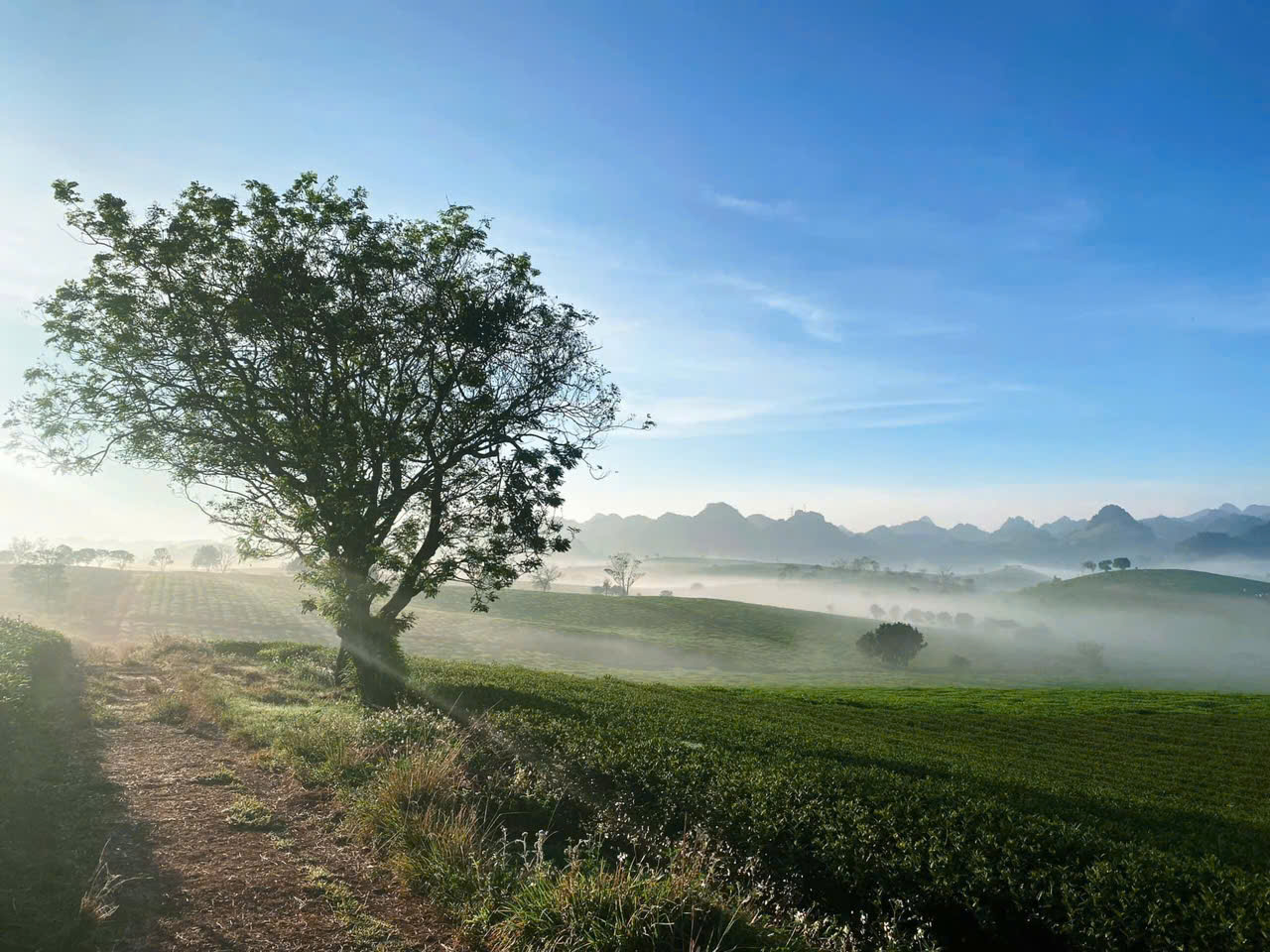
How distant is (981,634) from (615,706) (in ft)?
429

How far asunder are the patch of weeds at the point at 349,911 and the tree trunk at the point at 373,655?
14177 mm

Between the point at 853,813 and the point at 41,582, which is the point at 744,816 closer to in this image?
the point at 853,813

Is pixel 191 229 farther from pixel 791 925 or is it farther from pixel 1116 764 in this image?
pixel 1116 764

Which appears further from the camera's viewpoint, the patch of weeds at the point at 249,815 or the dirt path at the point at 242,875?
the patch of weeds at the point at 249,815

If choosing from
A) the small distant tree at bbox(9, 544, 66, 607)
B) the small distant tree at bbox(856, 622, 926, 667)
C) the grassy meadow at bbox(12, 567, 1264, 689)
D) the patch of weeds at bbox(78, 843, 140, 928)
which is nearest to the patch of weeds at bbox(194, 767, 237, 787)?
the patch of weeds at bbox(78, 843, 140, 928)

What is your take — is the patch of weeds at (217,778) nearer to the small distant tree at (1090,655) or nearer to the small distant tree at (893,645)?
the small distant tree at (893,645)

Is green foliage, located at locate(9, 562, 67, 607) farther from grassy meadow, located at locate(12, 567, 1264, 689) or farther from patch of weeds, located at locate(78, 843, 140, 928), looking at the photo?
patch of weeds, located at locate(78, 843, 140, 928)

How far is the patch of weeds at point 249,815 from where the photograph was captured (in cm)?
950

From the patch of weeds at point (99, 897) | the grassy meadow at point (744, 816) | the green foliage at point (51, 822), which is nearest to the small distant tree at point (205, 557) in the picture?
the grassy meadow at point (744, 816)

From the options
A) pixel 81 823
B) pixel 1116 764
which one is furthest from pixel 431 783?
pixel 1116 764

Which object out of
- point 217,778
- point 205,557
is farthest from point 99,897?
point 205,557

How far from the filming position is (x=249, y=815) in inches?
385

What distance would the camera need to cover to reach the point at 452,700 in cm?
1975

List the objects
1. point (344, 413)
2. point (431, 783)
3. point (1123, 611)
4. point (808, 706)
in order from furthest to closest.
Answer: point (1123, 611) < point (808, 706) < point (344, 413) < point (431, 783)
